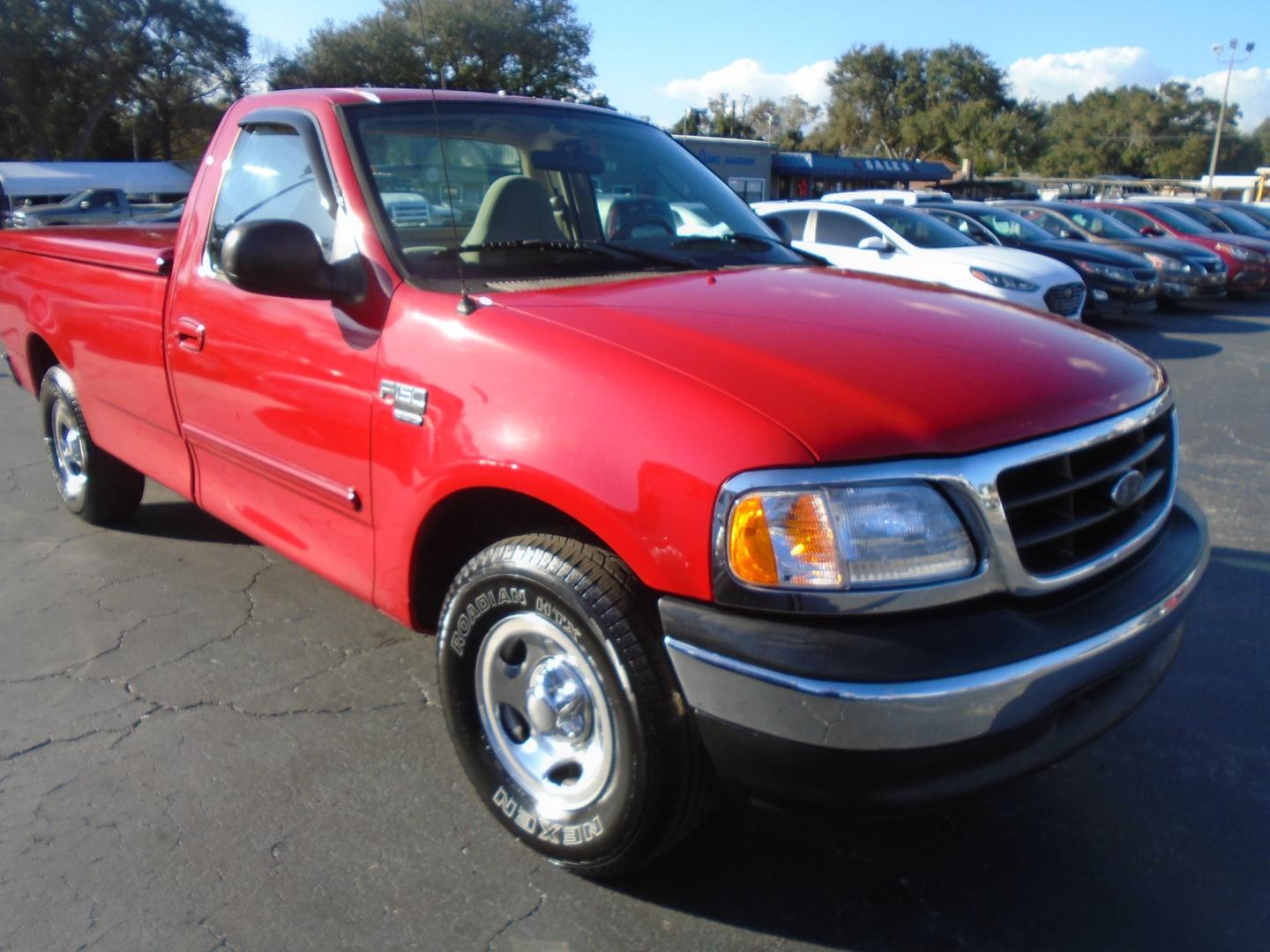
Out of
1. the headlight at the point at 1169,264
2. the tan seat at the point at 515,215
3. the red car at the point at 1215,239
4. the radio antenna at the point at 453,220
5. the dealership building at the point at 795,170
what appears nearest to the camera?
the radio antenna at the point at 453,220

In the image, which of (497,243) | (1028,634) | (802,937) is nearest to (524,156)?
(497,243)

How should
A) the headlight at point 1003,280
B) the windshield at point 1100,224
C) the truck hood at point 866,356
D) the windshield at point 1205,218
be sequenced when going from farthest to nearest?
1. the windshield at point 1205,218
2. the windshield at point 1100,224
3. the headlight at point 1003,280
4. the truck hood at point 866,356

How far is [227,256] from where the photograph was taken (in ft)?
8.80

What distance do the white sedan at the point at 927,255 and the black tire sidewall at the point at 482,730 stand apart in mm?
7934

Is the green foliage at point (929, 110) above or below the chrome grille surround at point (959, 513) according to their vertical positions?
above

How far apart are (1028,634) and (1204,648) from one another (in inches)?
86.3

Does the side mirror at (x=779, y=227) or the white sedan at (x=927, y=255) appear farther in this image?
the white sedan at (x=927, y=255)

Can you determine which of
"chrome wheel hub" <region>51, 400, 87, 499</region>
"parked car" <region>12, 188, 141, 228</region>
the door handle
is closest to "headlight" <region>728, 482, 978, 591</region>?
the door handle

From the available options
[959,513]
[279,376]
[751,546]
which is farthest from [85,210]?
[959,513]

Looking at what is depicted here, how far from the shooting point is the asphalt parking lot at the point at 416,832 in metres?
2.40

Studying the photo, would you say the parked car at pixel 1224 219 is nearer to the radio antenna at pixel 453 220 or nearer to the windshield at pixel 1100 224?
the windshield at pixel 1100 224

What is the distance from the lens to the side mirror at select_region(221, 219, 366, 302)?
265cm

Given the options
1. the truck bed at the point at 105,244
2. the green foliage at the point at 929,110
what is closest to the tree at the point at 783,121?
the green foliage at the point at 929,110

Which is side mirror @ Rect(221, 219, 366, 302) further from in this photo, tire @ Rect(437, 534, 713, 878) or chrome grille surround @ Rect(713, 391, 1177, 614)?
chrome grille surround @ Rect(713, 391, 1177, 614)
